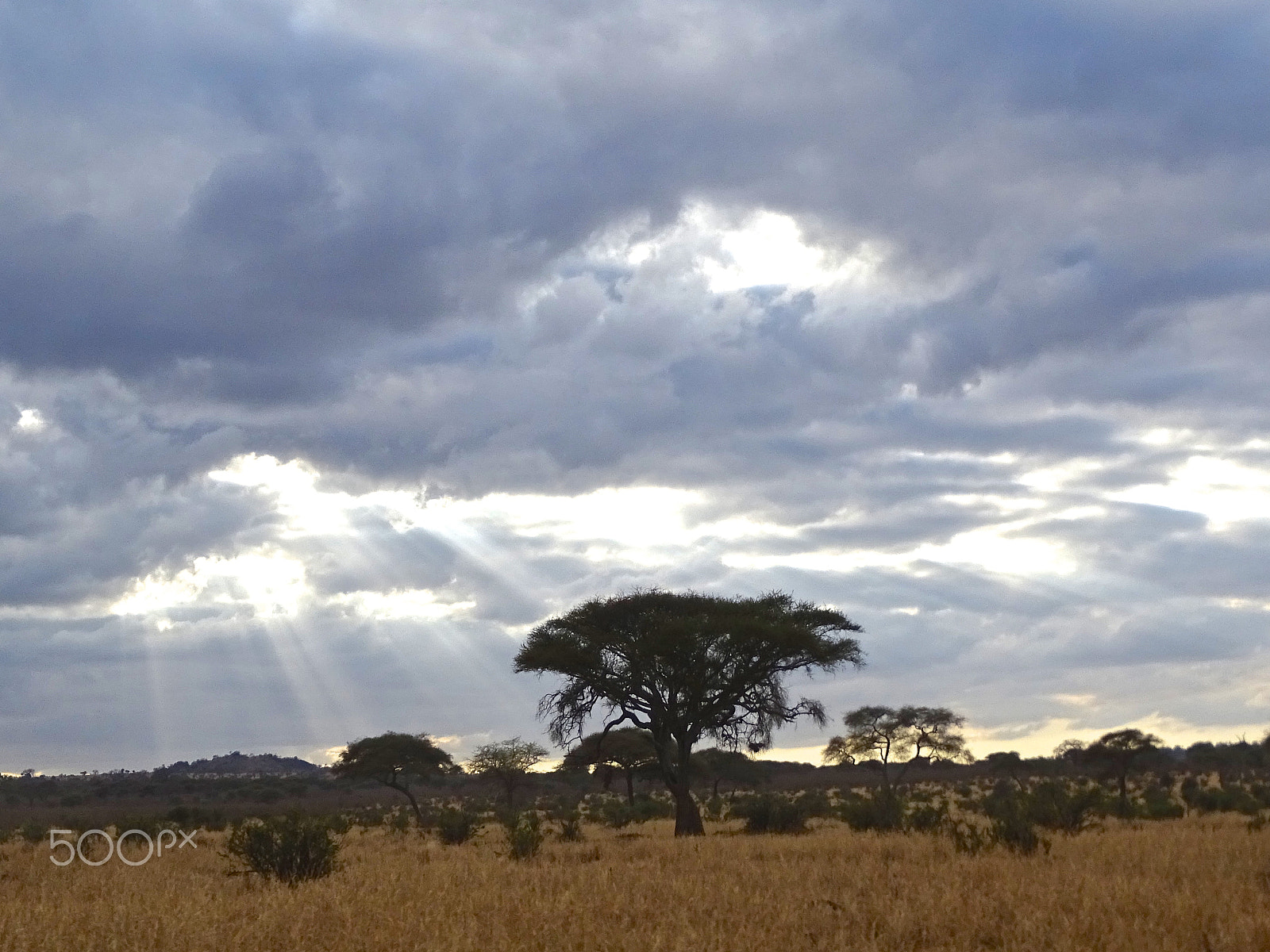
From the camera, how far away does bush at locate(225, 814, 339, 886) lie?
18.9 m

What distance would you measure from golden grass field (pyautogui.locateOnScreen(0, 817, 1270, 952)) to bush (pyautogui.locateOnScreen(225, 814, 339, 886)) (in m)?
0.68

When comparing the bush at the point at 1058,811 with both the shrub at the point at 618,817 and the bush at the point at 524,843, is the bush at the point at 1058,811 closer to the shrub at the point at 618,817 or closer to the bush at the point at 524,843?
the bush at the point at 524,843

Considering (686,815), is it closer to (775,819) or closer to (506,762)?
(775,819)

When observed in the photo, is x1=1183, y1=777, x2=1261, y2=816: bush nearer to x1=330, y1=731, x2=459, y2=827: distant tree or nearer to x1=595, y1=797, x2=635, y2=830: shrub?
x1=595, y1=797, x2=635, y2=830: shrub

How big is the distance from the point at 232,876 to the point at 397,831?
25.4m

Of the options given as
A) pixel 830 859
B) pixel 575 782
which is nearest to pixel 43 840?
pixel 830 859

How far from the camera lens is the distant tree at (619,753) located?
47.0 meters

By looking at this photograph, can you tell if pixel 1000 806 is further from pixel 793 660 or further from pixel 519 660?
pixel 519 660

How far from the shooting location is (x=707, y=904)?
13.7 metres

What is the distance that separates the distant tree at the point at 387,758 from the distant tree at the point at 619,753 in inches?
366

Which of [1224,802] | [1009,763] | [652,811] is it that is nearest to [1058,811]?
[1224,802]

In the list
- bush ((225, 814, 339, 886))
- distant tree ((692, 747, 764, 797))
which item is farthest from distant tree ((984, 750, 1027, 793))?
bush ((225, 814, 339, 886))

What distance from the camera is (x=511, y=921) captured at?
12.4m

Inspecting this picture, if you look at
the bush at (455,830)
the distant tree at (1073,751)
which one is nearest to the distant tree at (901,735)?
the distant tree at (1073,751)
